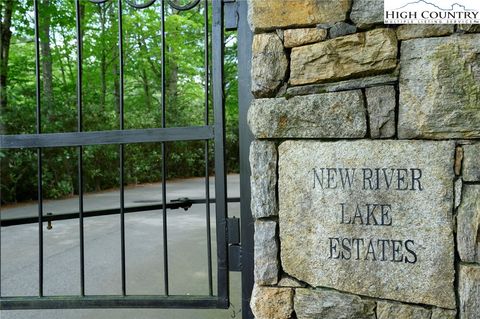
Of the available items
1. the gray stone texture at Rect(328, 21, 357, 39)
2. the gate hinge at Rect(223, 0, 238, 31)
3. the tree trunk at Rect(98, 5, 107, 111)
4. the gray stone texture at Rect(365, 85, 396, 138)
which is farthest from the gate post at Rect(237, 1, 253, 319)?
the tree trunk at Rect(98, 5, 107, 111)

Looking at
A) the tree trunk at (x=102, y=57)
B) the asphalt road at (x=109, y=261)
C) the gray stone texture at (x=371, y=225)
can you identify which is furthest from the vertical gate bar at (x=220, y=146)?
the tree trunk at (x=102, y=57)

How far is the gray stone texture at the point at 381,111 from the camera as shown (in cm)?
145

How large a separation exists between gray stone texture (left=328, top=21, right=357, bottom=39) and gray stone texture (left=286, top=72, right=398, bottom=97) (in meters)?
0.17

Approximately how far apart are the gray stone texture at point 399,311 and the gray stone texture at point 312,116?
23.8 inches

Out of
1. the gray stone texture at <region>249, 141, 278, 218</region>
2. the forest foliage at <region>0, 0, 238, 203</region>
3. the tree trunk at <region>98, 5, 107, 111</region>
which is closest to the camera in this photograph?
the gray stone texture at <region>249, 141, 278, 218</region>

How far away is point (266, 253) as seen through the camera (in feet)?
5.26

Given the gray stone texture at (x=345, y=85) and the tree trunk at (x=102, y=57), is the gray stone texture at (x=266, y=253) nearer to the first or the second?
the gray stone texture at (x=345, y=85)

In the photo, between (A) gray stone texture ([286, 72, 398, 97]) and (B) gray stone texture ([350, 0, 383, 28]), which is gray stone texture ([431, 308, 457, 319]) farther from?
(B) gray stone texture ([350, 0, 383, 28])

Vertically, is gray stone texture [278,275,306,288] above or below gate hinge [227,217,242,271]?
below

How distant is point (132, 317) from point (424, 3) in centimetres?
240

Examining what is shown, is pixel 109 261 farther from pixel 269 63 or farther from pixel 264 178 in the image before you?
pixel 269 63

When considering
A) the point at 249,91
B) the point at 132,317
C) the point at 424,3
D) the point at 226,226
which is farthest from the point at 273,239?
the point at 132,317

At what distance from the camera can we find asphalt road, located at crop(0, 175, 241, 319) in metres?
2.87

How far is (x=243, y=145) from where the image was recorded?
69.1 inches
